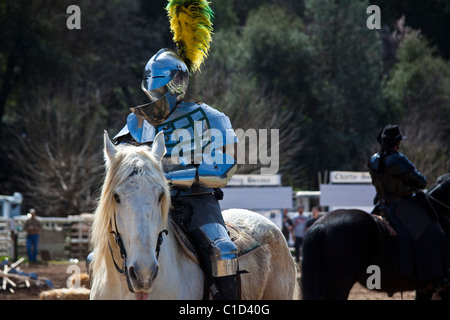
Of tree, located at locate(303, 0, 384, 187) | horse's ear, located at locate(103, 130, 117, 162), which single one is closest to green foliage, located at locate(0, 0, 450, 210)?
tree, located at locate(303, 0, 384, 187)

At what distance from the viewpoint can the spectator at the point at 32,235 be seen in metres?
22.5

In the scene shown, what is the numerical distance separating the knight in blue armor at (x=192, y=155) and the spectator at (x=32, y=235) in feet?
57.7

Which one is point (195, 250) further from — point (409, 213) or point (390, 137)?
point (390, 137)

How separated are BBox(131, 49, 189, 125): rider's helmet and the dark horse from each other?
2.68 meters

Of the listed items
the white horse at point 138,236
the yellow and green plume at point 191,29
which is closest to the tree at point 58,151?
the yellow and green plume at point 191,29

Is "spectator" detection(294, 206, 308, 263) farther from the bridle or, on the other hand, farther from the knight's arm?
the bridle

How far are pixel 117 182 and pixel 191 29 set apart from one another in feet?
7.14

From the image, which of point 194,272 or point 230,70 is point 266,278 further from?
point 230,70

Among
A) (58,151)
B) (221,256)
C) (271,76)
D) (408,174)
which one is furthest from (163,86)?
(271,76)

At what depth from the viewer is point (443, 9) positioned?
2377 cm

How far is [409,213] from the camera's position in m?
8.18

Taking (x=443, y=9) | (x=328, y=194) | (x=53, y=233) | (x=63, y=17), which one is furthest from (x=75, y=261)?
(x=63, y=17)

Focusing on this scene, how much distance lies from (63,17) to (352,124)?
51.4 ft

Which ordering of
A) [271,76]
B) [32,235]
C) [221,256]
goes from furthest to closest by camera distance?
[271,76], [32,235], [221,256]
